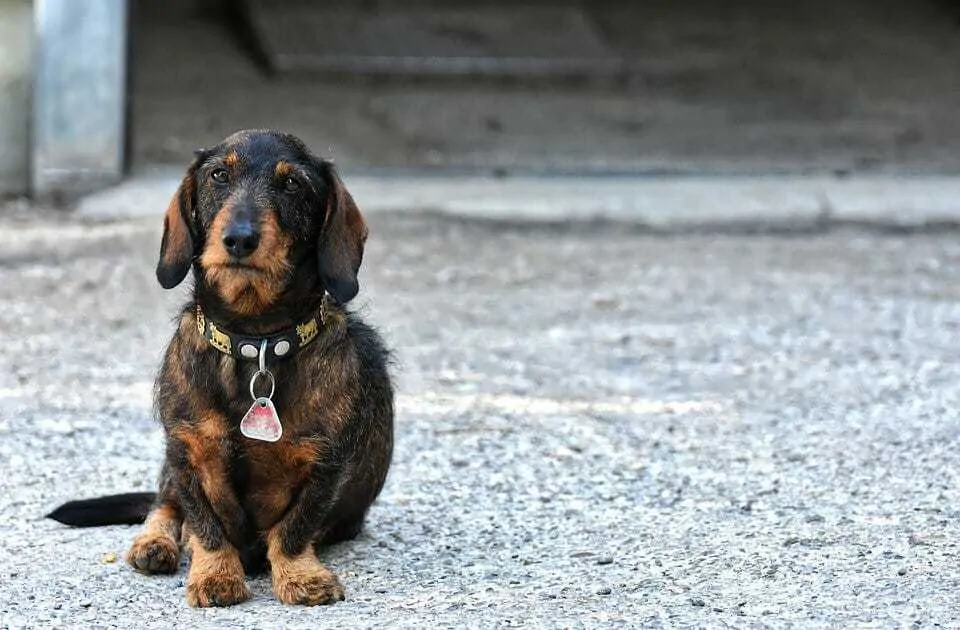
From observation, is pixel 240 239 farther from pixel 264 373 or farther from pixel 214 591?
pixel 214 591

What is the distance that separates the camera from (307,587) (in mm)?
4809

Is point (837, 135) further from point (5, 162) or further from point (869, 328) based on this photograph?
point (5, 162)

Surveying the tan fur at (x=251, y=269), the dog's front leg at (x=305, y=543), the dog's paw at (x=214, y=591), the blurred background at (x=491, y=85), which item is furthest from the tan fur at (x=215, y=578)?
the blurred background at (x=491, y=85)

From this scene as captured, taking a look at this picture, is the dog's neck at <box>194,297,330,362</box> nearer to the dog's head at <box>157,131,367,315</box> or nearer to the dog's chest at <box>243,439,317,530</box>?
the dog's head at <box>157,131,367,315</box>

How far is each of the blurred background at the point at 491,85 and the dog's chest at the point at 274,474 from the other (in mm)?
6442

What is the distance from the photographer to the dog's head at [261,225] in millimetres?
4652

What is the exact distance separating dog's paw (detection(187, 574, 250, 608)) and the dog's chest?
234 mm

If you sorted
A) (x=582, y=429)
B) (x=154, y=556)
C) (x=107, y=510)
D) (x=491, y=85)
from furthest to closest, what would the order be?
(x=491, y=85), (x=582, y=429), (x=107, y=510), (x=154, y=556)

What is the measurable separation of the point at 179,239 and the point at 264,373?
46cm

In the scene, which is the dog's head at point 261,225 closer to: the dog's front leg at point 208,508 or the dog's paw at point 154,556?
the dog's front leg at point 208,508

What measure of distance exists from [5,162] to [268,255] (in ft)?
23.0

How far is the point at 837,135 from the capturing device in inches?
519

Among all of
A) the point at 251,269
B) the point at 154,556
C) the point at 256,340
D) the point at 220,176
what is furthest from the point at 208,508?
the point at 220,176

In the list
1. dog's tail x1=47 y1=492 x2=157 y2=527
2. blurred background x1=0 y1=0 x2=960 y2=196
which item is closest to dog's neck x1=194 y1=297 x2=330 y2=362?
dog's tail x1=47 y1=492 x2=157 y2=527
